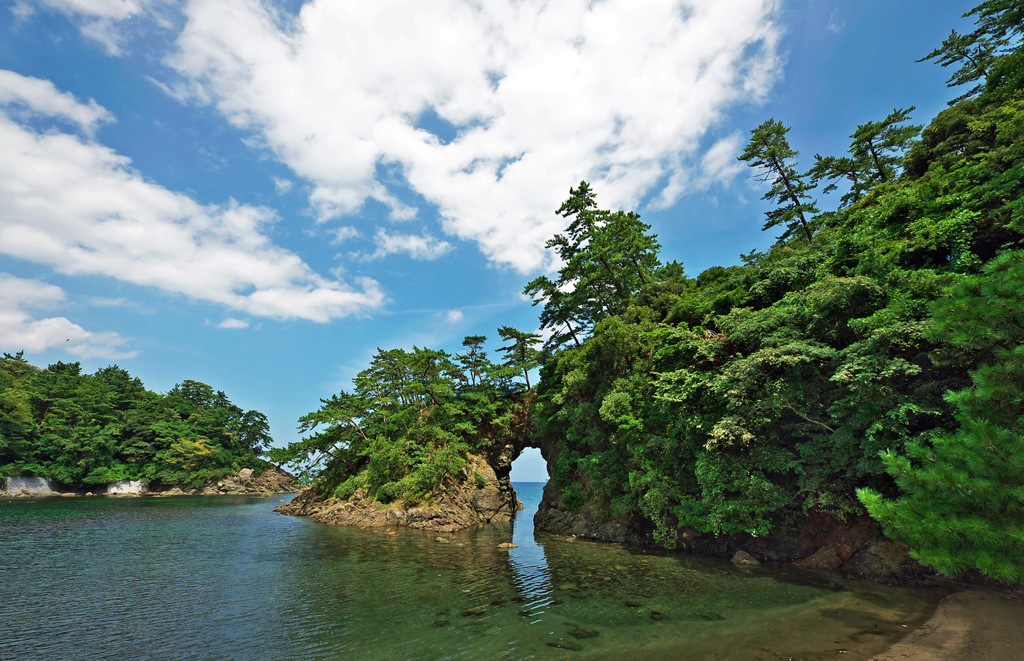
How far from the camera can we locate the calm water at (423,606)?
28.3 feet

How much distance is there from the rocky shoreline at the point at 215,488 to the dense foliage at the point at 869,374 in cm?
6932

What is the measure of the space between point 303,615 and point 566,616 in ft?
25.5

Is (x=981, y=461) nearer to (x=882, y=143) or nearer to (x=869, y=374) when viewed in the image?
(x=869, y=374)

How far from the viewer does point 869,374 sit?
10.9 metres

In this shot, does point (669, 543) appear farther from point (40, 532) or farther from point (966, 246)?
point (40, 532)

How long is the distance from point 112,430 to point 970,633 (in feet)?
286

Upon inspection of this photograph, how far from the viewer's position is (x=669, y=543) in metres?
17.8

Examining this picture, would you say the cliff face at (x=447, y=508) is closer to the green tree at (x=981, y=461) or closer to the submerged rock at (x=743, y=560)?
the submerged rock at (x=743, y=560)

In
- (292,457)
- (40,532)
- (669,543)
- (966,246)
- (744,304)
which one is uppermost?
(744,304)

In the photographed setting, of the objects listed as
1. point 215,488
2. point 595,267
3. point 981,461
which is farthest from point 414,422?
point 215,488

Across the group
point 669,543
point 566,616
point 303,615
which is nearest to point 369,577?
point 303,615

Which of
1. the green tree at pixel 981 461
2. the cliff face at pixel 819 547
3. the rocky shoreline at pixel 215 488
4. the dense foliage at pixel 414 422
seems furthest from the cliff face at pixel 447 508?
the rocky shoreline at pixel 215 488

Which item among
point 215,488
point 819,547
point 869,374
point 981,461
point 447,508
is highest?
point 869,374

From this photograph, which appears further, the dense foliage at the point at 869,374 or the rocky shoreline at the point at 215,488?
the rocky shoreline at the point at 215,488
